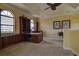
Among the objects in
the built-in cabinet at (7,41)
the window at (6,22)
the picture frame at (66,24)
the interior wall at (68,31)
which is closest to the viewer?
the window at (6,22)

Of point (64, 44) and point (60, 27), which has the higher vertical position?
point (60, 27)

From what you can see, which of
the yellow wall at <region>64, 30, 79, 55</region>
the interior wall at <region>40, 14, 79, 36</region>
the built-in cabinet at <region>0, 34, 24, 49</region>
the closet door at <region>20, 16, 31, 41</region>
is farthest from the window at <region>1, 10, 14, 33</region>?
the yellow wall at <region>64, 30, 79, 55</region>

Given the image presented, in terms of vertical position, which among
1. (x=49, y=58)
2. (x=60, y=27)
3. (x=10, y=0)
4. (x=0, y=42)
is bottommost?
(x=49, y=58)

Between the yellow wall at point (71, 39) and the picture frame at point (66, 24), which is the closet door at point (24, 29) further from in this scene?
the yellow wall at point (71, 39)

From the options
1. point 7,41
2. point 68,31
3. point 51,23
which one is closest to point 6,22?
point 7,41

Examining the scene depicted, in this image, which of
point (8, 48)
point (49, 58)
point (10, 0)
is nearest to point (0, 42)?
point (8, 48)

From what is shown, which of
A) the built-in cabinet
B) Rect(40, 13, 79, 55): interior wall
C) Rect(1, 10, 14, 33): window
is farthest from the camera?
Rect(40, 13, 79, 55): interior wall

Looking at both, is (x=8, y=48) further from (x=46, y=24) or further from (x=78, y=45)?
(x=78, y=45)

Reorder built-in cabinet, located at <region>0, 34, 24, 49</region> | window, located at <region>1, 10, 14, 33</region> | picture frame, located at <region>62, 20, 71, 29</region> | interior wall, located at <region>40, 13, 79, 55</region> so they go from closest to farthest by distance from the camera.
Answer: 1. window, located at <region>1, 10, 14, 33</region>
2. built-in cabinet, located at <region>0, 34, 24, 49</region>
3. interior wall, located at <region>40, 13, 79, 55</region>
4. picture frame, located at <region>62, 20, 71, 29</region>

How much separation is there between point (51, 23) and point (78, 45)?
100 cm

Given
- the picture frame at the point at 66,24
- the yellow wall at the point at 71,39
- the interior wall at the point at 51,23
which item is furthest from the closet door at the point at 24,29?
the yellow wall at the point at 71,39

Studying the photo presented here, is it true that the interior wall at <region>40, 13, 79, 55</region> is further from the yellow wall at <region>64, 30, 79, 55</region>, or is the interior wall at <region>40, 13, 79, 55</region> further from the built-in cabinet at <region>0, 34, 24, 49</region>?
the built-in cabinet at <region>0, 34, 24, 49</region>

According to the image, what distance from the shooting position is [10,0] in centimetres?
201

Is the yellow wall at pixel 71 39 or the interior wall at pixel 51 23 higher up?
the interior wall at pixel 51 23
